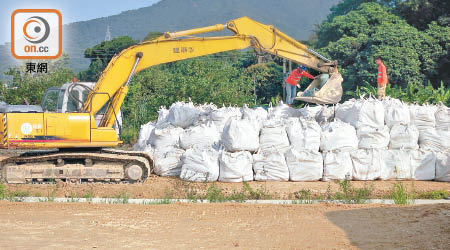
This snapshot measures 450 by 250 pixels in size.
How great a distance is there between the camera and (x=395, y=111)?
1231cm

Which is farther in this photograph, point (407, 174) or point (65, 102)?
Result: point (65, 102)

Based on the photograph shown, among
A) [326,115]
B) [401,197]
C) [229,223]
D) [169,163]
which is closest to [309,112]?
[326,115]

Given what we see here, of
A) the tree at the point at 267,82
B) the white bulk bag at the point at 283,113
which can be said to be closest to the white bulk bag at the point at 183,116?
the white bulk bag at the point at 283,113

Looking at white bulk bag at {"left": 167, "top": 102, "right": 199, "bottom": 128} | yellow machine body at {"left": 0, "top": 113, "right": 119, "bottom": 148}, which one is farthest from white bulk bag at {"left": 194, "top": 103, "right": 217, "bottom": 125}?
yellow machine body at {"left": 0, "top": 113, "right": 119, "bottom": 148}

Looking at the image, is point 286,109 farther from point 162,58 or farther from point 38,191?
point 38,191

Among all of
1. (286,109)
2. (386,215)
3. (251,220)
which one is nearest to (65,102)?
(286,109)

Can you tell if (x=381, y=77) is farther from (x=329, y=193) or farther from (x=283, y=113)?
(x=329, y=193)

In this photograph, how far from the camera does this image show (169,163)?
12.3 metres

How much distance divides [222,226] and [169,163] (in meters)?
4.67

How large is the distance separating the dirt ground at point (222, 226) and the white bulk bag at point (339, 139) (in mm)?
2814

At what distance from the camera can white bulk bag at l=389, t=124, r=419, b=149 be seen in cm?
1196

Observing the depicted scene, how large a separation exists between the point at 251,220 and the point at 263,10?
580 ft

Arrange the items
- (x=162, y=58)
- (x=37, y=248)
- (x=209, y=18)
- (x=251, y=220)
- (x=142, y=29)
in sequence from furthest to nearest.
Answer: (x=209, y=18) < (x=142, y=29) < (x=162, y=58) < (x=251, y=220) < (x=37, y=248)

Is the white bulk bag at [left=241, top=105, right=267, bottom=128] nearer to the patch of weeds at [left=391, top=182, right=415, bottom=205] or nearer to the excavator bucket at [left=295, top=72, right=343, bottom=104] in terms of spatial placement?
the excavator bucket at [left=295, top=72, right=343, bottom=104]
